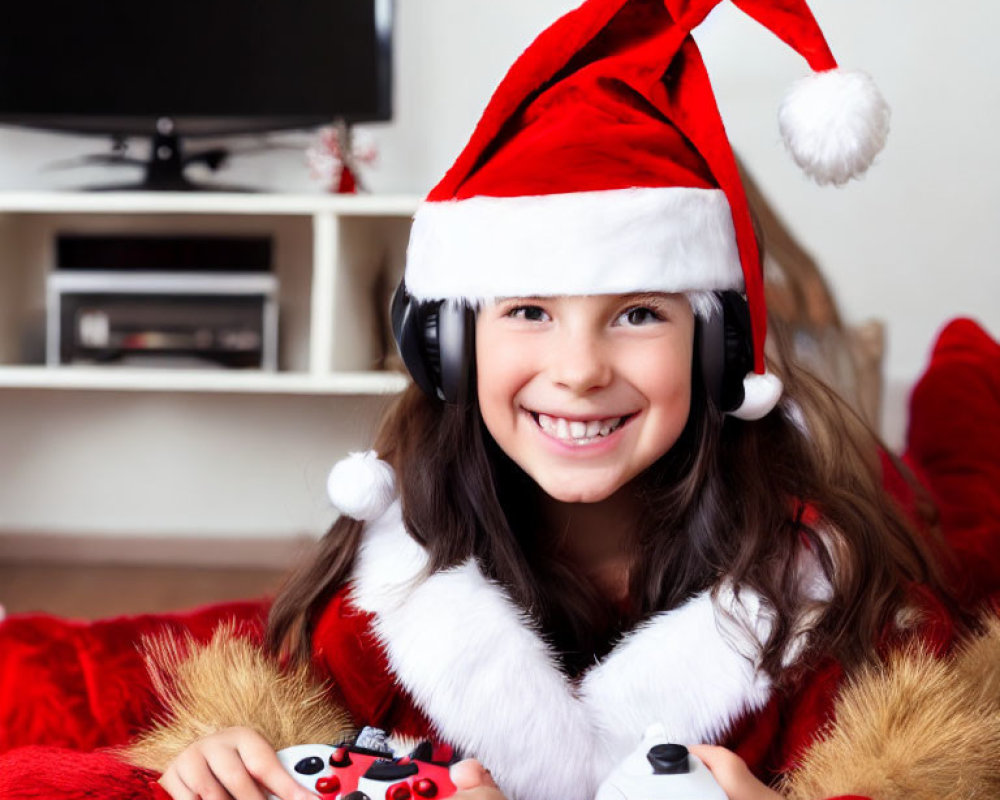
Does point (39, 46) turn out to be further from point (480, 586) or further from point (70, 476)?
point (480, 586)

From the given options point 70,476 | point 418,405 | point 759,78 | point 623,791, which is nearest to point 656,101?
point 418,405

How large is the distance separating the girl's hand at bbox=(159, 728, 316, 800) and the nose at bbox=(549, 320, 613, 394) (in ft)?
0.98

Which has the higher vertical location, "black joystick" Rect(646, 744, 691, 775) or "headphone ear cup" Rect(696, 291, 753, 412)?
"headphone ear cup" Rect(696, 291, 753, 412)

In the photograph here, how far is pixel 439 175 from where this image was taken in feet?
7.45

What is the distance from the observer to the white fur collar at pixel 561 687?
83 centimetres

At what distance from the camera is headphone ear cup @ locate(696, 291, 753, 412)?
849 millimetres

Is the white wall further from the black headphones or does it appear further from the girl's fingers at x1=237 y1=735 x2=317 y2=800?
the girl's fingers at x1=237 y1=735 x2=317 y2=800

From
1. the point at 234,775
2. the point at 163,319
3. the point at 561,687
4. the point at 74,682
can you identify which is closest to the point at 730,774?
the point at 561,687

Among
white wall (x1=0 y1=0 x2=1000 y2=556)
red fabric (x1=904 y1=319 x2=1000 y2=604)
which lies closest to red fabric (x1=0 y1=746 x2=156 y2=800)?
red fabric (x1=904 y1=319 x2=1000 y2=604)

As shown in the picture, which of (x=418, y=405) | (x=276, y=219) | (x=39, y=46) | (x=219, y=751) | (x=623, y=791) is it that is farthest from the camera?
(x=276, y=219)

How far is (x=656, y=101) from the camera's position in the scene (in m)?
0.81

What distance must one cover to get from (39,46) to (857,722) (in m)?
1.84

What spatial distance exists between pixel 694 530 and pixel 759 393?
129mm

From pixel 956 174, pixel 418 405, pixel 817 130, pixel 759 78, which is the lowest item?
pixel 418 405
